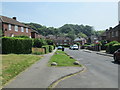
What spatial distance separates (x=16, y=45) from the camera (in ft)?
83.4

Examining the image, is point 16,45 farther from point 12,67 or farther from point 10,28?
point 10,28

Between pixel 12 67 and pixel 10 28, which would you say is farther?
pixel 10 28

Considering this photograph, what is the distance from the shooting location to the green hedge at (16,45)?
24547mm

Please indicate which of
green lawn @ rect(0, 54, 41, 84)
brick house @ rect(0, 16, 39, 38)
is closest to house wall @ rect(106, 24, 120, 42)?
brick house @ rect(0, 16, 39, 38)

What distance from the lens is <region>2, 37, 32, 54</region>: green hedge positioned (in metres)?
24.5

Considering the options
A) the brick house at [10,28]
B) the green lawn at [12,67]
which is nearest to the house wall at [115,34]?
the brick house at [10,28]

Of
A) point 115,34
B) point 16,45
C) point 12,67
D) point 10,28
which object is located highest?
point 10,28

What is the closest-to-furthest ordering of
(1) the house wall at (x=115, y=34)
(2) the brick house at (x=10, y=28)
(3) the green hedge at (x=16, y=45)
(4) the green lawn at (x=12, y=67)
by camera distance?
(4) the green lawn at (x=12, y=67) < (3) the green hedge at (x=16, y=45) < (2) the brick house at (x=10, y=28) < (1) the house wall at (x=115, y=34)

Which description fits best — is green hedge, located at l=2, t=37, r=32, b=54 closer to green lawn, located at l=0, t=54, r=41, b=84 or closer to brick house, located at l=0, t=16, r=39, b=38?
green lawn, located at l=0, t=54, r=41, b=84

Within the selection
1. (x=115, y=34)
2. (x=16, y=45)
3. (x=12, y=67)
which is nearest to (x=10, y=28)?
(x=16, y=45)

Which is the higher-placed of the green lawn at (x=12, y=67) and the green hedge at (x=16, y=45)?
the green hedge at (x=16, y=45)

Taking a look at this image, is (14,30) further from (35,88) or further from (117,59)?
(35,88)

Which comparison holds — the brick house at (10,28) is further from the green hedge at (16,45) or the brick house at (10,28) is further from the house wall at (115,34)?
the house wall at (115,34)

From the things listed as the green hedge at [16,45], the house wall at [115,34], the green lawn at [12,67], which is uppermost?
the house wall at [115,34]
